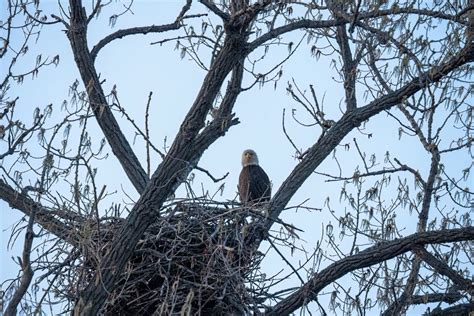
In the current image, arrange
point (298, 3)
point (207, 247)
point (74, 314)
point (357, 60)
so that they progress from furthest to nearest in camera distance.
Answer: point (357, 60) < point (298, 3) < point (207, 247) < point (74, 314)

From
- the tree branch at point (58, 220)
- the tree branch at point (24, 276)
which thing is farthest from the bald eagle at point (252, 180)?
the tree branch at point (24, 276)

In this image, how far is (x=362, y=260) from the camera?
6.48 meters

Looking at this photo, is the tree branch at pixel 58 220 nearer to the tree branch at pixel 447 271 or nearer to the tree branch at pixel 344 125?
the tree branch at pixel 344 125

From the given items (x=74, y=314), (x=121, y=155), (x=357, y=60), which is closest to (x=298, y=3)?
(x=357, y=60)

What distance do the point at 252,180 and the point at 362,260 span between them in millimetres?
3599

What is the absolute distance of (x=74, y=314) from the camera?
5586 millimetres

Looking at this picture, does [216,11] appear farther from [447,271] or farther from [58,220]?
[447,271]

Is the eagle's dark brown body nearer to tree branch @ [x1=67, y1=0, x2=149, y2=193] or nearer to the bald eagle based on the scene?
the bald eagle

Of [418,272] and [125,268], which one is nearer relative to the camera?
[125,268]

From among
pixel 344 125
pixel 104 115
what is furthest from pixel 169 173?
pixel 344 125

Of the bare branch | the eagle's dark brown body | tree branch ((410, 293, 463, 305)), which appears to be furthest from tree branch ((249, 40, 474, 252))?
the eagle's dark brown body

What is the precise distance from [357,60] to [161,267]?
2.34m

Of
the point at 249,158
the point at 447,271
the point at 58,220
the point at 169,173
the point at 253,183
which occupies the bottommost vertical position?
the point at 58,220

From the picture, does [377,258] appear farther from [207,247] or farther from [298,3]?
[298,3]
